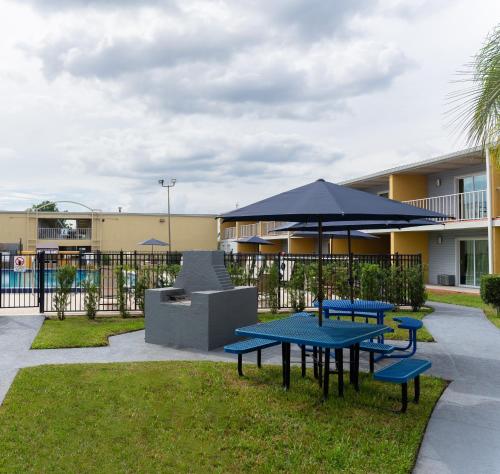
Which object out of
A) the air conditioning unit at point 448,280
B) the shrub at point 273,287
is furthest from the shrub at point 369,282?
the air conditioning unit at point 448,280

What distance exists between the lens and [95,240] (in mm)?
44625

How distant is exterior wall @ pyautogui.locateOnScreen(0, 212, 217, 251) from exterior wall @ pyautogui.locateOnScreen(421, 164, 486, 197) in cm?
2663

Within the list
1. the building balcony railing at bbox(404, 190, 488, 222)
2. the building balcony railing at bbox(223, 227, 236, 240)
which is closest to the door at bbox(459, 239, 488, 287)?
the building balcony railing at bbox(404, 190, 488, 222)

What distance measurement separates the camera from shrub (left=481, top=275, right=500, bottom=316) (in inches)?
489

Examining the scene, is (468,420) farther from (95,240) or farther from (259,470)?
(95,240)

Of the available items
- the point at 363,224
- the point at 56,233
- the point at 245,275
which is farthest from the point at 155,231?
the point at 363,224

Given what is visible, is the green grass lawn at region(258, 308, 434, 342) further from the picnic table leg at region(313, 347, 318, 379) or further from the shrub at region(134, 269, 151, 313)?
the shrub at region(134, 269, 151, 313)

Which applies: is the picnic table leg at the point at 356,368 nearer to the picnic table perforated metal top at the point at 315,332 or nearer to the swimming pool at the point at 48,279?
the picnic table perforated metal top at the point at 315,332

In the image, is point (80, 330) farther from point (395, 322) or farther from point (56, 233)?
point (56, 233)

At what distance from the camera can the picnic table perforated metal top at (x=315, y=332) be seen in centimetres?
519

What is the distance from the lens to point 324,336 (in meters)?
5.44

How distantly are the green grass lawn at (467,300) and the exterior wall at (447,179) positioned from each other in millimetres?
5512

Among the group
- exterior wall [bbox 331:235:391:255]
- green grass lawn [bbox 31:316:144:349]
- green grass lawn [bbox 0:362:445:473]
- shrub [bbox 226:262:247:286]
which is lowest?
green grass lawn [bbox 0:362:445:473]

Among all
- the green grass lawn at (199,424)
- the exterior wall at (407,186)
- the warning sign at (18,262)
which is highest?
the exterior wall at (407,186)
